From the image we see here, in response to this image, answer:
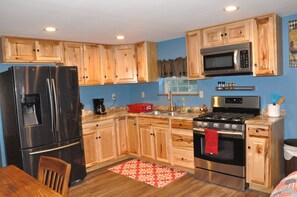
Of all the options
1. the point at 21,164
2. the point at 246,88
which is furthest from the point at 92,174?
the point at 246,88

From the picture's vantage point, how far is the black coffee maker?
4.64 meters

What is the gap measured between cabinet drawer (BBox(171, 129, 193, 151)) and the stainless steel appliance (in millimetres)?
116

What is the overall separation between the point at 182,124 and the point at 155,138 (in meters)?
0.65

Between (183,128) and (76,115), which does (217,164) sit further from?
(76,115)

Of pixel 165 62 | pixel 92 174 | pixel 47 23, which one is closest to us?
pixel 47 23

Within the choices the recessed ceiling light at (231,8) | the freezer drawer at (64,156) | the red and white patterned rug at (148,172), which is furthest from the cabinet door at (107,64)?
the recessed ceiling light at (231,8)

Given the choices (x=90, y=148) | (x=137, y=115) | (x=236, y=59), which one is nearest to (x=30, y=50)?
(x=90, y=148)

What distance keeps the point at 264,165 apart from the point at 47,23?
125 inches

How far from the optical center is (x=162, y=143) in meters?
4.07

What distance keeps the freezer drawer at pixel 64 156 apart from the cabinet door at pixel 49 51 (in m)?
1.39

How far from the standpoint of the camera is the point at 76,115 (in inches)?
140

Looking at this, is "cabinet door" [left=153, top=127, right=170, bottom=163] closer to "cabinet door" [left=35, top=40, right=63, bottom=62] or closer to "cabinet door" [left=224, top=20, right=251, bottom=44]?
"cabinet door" [left=224, top=20, right=251, bottom=44]

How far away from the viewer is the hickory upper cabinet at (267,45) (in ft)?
10.0

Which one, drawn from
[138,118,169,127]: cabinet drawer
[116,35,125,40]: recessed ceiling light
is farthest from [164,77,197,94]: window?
[116,35,125,40]: recessed ceiling light
